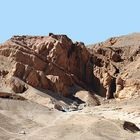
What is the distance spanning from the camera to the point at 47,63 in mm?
73438

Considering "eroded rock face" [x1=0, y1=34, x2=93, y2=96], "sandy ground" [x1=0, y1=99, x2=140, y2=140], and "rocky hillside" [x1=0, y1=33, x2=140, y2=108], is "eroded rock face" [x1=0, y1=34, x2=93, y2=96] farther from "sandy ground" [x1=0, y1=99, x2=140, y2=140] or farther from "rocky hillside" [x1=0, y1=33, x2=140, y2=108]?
"sandy ground" [x1=0, y1=99, x2=140, y2=140]

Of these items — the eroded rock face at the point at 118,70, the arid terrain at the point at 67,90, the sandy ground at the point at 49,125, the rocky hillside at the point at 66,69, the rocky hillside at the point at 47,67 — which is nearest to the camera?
the sandy ground at the point at 49,125

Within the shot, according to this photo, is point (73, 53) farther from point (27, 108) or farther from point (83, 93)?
point (27, 108)

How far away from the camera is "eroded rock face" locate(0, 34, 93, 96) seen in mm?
67062

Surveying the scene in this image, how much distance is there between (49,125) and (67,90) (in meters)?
29.2

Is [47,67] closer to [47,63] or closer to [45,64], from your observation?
[45,64]

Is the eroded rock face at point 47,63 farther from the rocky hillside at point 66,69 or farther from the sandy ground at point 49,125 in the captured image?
the sandy ground at point 49,125

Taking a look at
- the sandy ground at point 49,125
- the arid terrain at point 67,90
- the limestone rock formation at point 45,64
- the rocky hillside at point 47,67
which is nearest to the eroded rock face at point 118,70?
the arid terrain at point 67,90

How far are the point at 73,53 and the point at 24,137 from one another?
136ft

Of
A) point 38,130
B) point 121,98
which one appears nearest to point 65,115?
point 38,130

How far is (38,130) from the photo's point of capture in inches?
1602

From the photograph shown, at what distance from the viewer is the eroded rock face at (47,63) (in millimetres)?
67062

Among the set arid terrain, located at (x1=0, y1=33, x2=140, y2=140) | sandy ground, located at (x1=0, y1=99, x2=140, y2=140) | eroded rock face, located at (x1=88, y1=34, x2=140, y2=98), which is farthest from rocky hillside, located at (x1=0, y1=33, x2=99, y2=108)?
sandy ground, located at (x1=0, y1=99, x2=140, y2=140)

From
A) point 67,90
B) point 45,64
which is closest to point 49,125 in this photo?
point 67,90
